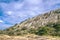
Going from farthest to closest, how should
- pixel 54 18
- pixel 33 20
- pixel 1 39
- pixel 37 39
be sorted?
pixel 33 20, pixel 54 18, pixel 37 39, pixel 1 39

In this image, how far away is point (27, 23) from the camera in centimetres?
9869

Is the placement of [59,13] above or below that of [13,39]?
above

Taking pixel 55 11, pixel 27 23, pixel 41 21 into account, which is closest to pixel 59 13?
pixel 55 11

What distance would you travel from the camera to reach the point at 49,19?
95.2 m

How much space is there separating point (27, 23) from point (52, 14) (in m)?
14.0

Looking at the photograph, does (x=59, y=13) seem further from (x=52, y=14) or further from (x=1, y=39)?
(x=1, y=39)

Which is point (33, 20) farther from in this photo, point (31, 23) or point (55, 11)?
point (55, 11)

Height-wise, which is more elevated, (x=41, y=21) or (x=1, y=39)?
(x=41, y=21)

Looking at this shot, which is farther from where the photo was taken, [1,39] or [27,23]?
[27,23]

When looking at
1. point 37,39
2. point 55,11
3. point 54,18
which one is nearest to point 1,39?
point 37,39

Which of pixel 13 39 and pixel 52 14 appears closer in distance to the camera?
pixel 13 39

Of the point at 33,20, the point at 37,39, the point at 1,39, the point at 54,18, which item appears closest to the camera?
the point at 1,39

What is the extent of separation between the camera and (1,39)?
30.8 m

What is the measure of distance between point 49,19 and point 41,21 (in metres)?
4.27
